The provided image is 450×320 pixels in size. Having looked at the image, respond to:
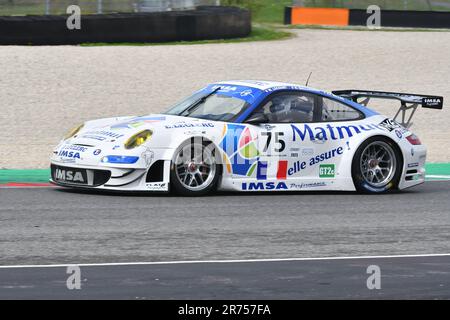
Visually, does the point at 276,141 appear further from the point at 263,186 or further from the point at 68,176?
the point at 68,176

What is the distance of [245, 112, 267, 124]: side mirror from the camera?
457 inches

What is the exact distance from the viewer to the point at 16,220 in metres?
9.81

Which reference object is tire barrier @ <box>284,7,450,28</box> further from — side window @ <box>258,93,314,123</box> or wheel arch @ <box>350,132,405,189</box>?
side window @ <box>258,93,314,123</box>

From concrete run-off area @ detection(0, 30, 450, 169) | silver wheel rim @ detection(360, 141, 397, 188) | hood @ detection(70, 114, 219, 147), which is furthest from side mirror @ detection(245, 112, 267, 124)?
concrete run-off area @ detection(0, 30, 450, 169)

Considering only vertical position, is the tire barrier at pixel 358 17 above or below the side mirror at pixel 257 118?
below

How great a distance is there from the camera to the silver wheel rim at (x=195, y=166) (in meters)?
11.2

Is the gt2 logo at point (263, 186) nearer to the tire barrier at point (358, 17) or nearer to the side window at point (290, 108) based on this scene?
the side window at point (290, 108)

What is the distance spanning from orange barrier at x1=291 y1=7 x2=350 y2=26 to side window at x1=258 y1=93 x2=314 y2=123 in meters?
23.5

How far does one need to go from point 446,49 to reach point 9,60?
11.0 meters

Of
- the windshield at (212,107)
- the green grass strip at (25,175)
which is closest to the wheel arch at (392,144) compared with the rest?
the windshield at (212,107)

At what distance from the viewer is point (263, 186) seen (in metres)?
11.6

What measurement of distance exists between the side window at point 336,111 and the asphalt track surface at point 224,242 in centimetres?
83

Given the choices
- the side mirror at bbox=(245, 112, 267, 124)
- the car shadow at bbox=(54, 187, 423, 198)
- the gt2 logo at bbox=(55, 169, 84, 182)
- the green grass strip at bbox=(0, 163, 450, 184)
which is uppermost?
the side mirror at bbox=(245, 112, 267, 124)

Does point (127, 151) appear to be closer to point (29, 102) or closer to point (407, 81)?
point (29, 102)
